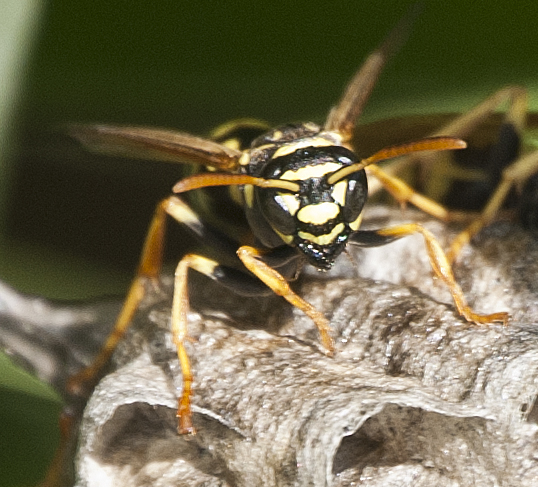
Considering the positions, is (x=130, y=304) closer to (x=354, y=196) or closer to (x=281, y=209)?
(x=281, y=209)

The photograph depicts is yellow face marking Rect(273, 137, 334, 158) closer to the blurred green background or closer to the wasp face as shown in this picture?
the wasp face

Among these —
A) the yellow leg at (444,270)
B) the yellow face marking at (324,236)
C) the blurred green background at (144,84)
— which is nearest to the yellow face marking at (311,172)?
the yellow face marking at (324,236)

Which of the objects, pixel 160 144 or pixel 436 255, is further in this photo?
pixel 160 144

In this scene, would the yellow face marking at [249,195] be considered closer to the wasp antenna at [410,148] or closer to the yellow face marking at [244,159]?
the yellow face marking at [244,159]

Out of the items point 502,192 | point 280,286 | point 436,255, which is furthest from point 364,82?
point 280,286

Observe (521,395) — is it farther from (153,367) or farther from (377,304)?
(153,367)

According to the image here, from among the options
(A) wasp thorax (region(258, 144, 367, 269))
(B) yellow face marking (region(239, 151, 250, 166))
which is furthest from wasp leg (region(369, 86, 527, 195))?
(B) yellow face marking (region(239, 151, 250, 166))
